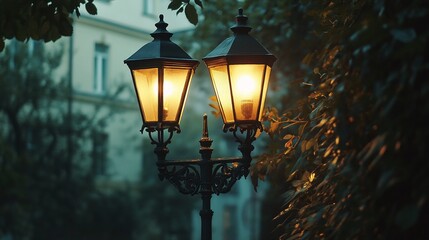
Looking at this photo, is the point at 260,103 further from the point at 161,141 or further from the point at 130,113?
the point at 130,113

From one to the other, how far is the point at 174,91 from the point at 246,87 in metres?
0.60

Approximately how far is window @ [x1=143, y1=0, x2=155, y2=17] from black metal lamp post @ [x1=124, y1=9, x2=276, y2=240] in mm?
34710

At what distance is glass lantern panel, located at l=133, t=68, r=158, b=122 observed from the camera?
8.28 meters

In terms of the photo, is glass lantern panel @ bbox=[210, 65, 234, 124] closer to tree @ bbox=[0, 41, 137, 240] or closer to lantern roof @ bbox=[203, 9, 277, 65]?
lantern roof @ bbox=[203, 9, 277, 65]

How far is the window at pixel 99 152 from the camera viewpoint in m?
35.6

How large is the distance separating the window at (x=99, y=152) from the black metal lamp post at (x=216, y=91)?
2702 cm

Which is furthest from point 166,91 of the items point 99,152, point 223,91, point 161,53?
point 99,152

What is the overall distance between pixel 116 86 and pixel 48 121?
16.6 ft

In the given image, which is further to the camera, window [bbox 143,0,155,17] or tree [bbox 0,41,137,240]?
window [bbox 143,0,155,17]

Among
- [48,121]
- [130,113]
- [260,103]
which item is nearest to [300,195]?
[260,103]

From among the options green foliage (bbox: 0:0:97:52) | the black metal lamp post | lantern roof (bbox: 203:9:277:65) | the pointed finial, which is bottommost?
the black metal lamp post

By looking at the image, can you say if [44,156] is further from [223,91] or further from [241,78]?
[241,78]

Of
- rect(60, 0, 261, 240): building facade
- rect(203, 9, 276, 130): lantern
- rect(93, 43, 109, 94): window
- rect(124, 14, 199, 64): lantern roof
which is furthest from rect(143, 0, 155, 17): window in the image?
rect(203, 9, 276, 130): lantern

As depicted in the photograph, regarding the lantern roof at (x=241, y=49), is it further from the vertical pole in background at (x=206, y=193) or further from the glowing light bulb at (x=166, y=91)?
the vertical pole in background at (x=206, y=193)
